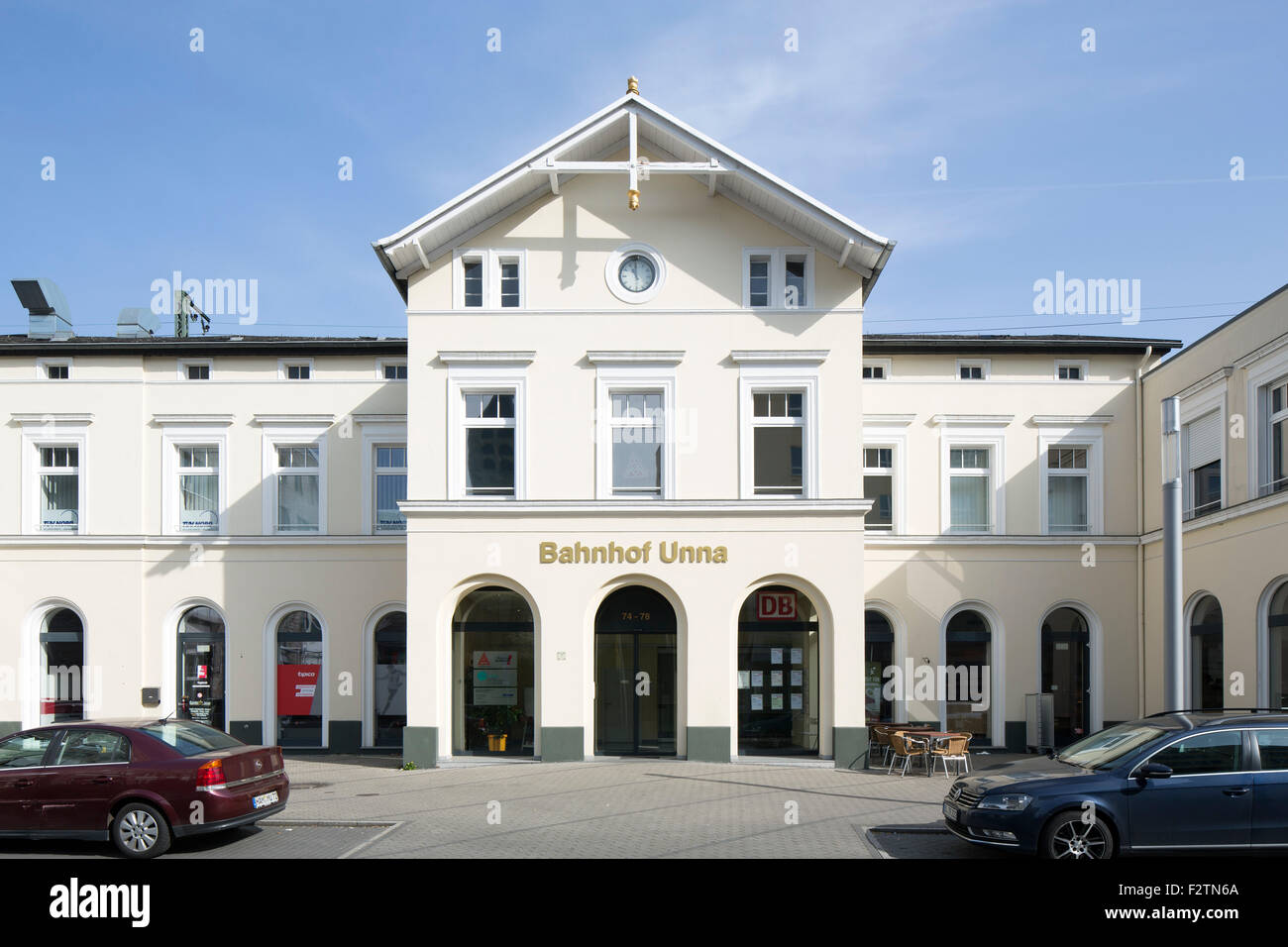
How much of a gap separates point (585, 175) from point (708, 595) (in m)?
7.93

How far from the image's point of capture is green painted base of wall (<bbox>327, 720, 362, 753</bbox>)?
23250 millimetres

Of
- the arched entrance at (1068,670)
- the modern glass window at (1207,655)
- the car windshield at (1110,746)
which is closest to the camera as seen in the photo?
the car windshield at (1110,746)

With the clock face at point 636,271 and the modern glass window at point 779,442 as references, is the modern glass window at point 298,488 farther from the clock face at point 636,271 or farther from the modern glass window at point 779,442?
the modern glass window at point 779,442

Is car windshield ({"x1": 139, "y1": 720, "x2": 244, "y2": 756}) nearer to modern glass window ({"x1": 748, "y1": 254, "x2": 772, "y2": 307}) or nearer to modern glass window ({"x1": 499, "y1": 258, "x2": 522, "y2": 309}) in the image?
modern glass window ({"x1": 499, "y1": 258, "x2": 522, "y2": 309})

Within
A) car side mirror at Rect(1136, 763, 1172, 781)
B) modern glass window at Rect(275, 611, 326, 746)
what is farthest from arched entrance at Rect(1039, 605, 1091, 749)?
modern glass window at Rect(275, 611, 326, 746)

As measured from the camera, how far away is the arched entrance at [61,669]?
23656 mm

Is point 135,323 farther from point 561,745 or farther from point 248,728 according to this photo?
point 561,745

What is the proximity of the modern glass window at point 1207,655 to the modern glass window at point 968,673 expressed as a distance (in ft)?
13.0

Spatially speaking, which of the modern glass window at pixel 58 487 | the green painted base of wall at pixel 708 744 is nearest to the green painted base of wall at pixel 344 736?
the modern glass window at pixel 58 487

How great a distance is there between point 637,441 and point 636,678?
4.30m

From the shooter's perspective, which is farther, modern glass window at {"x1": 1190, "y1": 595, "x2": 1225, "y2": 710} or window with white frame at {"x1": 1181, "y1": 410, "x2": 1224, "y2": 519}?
window with white frame at {"x1": 1181, "y1": 410, "x2": 1224, "y2": 519}

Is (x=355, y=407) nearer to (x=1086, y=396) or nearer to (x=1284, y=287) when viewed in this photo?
(x=1086, y=396)

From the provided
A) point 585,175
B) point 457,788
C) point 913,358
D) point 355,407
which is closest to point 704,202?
point 585,175

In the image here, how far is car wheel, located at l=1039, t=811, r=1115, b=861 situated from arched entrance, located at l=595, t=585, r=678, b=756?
33.5ft
